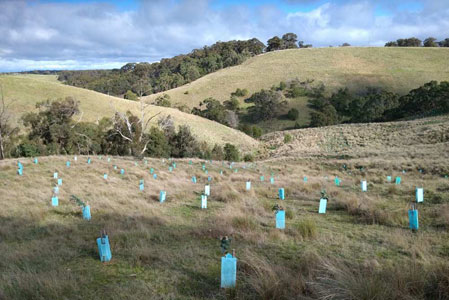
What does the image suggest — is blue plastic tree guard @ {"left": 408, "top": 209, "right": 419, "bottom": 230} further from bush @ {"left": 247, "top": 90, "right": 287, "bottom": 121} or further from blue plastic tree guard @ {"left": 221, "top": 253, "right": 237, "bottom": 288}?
bush @ {"left": 247, "top": 90, "right": 287, "bottom": 121}

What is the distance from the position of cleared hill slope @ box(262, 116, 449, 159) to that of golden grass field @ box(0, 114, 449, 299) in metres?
23.7

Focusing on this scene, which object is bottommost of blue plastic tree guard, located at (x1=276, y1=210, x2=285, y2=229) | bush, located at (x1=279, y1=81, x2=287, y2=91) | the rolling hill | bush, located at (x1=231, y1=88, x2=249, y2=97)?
blue plastic tree guard, located at (x1=276, y1=210, x2=285, y2=229)

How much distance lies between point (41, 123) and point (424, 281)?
4355 cm

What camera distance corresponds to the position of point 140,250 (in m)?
5.50

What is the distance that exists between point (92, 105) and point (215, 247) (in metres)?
56.2

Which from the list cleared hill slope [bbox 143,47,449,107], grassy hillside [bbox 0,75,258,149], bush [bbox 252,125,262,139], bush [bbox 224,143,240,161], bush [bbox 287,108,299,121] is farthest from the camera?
cleared hill slope [bbox 143,47,449,107]

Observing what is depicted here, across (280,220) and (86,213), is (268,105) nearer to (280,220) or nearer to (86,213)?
(86,213)

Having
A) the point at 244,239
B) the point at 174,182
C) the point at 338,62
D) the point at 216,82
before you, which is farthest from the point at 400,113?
the point at 244,239

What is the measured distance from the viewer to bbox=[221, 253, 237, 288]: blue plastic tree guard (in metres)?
4.18

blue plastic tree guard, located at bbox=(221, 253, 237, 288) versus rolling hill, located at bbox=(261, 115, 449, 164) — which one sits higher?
rolling hill, located at bbox=(261, 115, 449, 164)

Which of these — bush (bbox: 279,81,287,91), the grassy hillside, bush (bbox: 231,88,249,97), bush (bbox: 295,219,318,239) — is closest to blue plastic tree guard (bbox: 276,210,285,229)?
bush (bbox: 295,219,318,239)

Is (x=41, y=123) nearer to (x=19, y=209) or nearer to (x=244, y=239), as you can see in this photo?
(x=19, y=209)

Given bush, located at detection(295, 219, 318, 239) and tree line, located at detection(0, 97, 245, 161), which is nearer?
bush, located at detection(295, 219, 318, 239)

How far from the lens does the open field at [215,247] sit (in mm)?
4055
